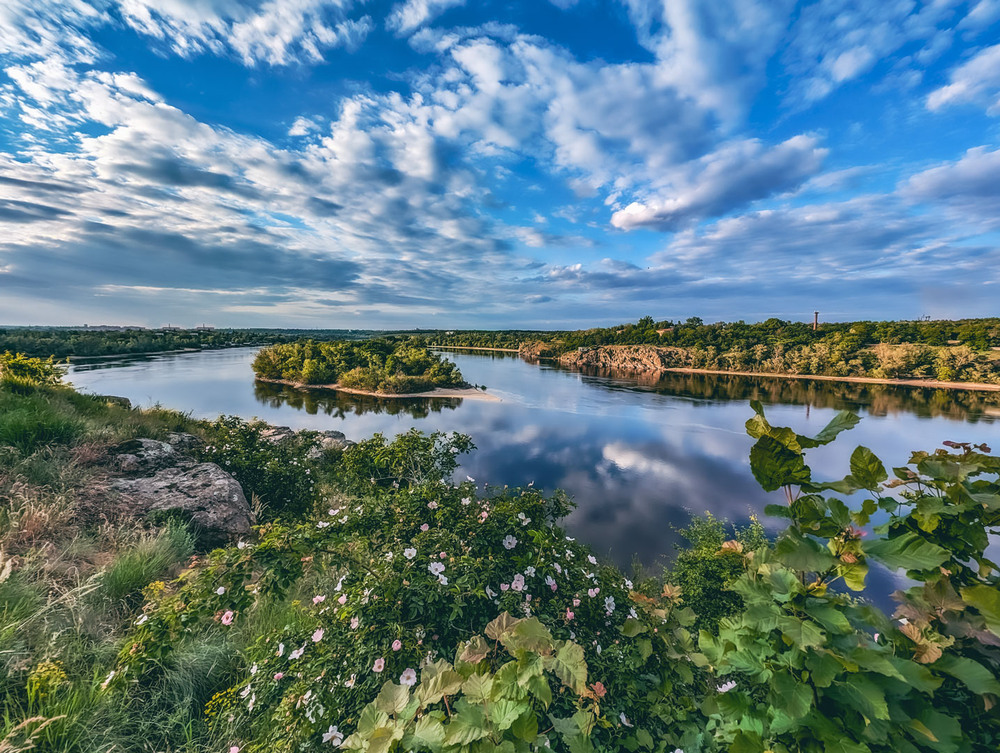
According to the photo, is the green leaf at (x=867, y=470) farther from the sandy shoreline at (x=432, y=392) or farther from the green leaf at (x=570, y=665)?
the sandy shoreline at (x=432, y=392)

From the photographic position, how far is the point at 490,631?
1728mm

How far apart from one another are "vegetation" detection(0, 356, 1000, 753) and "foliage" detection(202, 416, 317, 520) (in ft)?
9.90

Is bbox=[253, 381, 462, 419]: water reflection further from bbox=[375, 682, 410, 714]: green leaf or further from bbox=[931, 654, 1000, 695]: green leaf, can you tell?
bbox=[931, 654, 1000, 695]: green leaf

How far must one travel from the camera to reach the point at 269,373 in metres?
70.3

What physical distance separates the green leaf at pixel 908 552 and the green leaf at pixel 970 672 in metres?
0.28

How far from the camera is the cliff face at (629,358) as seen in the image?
99375 mm

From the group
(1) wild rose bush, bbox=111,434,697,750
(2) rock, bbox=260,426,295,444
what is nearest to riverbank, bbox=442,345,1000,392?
(2) rock, bbox=260,426,295,444

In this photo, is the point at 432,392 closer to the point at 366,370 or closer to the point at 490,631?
the point at 366,370

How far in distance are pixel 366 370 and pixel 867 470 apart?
65928 millimetres

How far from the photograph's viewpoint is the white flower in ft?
8.29

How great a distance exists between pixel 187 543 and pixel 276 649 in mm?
4129

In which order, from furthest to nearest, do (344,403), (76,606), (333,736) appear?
1. (344,403)
2. (76,606)
3. (333,736)

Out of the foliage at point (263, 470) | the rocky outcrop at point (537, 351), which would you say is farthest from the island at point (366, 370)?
the rocky outcrop at point (537, 351)

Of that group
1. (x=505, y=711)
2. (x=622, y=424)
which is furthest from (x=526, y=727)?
(x=622, y=424)
